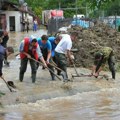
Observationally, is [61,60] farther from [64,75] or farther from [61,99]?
[61,99]

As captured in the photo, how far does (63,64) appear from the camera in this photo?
48.3 ft

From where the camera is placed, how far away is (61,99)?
12.5 m

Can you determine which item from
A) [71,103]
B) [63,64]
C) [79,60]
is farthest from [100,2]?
[79,60]

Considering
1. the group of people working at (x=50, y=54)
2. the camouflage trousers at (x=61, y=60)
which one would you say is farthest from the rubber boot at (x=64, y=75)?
the camouflage trousers at (x=61, y=60)

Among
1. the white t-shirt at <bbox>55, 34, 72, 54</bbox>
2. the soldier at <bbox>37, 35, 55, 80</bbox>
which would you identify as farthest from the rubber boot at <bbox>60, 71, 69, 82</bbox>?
the white t-shirt at <bbox>55, 34, 72, 54</bbox>

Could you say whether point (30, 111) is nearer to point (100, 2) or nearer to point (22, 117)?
point (22, 117)

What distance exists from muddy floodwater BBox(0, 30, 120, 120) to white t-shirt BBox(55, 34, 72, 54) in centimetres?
99

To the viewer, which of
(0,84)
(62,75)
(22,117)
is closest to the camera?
(22,117)

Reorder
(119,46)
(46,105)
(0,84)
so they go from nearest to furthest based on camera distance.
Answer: (46,105)
(0,84)
(119,46)

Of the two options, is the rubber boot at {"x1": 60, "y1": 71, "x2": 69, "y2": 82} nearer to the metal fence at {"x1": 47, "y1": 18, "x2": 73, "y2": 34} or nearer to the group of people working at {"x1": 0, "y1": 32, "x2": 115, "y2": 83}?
the group of people working at {"x1": 0, "y1": 32, "x2": 115, "y2": 83}

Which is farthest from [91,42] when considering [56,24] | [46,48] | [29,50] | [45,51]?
[56,24]

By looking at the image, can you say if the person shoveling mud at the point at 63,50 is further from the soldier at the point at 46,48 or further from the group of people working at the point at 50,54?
the soldier at the point at 46,48

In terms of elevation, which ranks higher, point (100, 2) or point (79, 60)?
point (100, 2)

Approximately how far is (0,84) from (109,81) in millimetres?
3719
